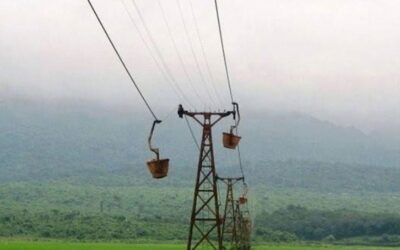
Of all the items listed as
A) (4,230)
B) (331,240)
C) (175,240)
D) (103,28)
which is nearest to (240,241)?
(103,28)

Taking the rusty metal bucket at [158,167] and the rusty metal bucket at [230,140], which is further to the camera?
the rusty metal bucket at [230,140]

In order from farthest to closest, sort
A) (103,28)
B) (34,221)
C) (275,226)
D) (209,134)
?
(275,226) → (34,221) → (209,134) → (103,28)

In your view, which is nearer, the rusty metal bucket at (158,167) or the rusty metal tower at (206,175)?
the rusty metal bucket at (158,167)

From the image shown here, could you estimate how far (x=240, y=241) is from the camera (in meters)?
63.9

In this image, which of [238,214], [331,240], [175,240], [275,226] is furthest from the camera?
[275,226]

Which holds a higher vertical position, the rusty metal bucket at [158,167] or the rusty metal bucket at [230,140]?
the rusty metal bucket at [230,140]

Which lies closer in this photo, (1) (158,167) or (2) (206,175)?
(1) (158,167)

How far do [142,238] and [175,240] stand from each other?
247 inches

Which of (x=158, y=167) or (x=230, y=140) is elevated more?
(x=230, y=140)

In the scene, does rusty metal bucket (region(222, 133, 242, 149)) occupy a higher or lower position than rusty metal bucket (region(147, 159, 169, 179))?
higher

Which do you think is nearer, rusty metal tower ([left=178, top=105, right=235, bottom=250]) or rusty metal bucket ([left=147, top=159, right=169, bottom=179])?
rusty metal bucket ([left=147, top=159, right=169, bottom=179])

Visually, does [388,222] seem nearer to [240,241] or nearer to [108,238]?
[108,238]

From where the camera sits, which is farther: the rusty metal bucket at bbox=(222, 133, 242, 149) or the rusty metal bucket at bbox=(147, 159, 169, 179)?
the rusty metal bucket at bbox=(222, 133, 242, 149)

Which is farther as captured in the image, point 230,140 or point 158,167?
point 230,140
